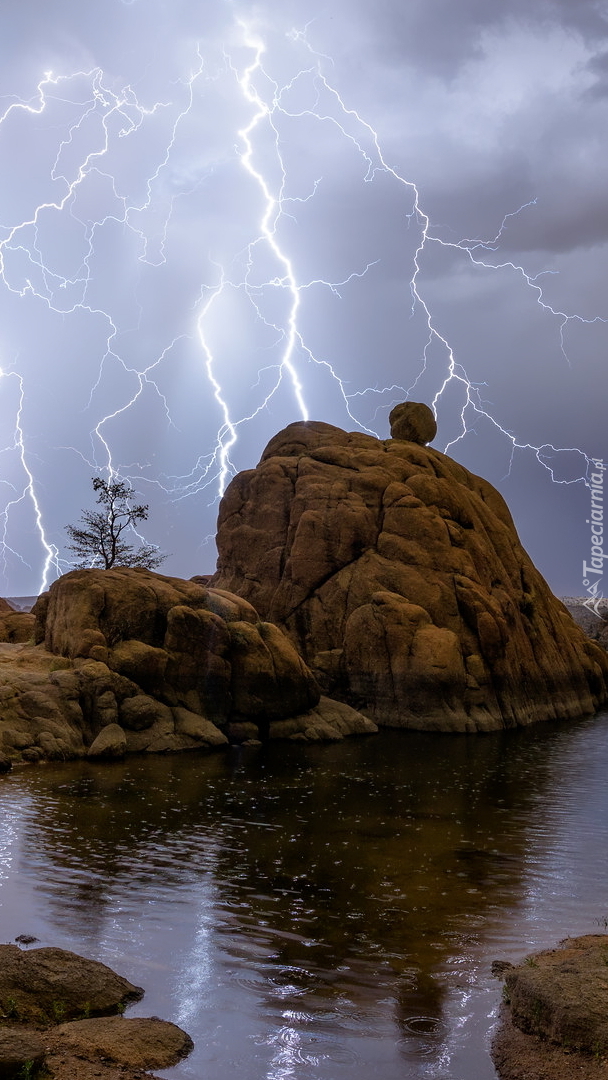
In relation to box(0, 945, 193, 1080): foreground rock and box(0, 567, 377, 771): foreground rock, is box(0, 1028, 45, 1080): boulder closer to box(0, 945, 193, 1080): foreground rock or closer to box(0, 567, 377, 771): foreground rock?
box(0, 945, 193, 1080): foreground rock

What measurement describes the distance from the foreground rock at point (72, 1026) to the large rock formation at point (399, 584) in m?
30.7

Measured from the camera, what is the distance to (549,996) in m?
7.61

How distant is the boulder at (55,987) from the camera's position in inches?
308

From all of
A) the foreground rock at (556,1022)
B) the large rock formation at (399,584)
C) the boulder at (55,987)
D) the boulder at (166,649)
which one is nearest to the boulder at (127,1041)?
the boulder at (55,987)

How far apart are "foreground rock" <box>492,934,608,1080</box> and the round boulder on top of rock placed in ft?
147

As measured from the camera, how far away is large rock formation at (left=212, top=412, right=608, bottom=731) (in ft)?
129

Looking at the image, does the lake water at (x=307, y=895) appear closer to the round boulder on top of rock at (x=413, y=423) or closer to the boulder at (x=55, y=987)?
the boulder at (x=55, y=987)

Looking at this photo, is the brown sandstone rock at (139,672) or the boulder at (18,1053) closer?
the boulder at (18,1053)

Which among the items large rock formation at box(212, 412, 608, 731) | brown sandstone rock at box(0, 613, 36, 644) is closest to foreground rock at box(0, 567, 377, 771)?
large rock formation at box(212, 412, 608, 731)

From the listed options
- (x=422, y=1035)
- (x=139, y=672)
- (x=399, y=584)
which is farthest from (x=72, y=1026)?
(x=399, y=584)

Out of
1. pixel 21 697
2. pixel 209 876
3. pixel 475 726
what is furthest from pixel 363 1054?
pixel 475 726

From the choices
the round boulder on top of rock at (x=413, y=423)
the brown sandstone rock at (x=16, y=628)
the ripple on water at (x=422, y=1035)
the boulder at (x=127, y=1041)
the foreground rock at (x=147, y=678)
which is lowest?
the ripple on water at (x=422, y=1035)

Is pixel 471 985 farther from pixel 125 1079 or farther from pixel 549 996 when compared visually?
pixel 125 1079

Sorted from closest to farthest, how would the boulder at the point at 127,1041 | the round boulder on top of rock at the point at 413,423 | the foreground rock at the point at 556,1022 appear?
the foreground rock at the point at 556,1022, the boulder at the point at 127,1041, the round boulder on top of rock at the point at 413,423
